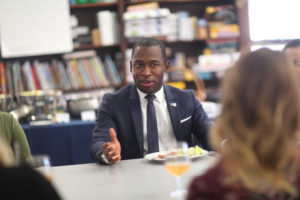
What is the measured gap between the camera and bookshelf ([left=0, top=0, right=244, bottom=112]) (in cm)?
361

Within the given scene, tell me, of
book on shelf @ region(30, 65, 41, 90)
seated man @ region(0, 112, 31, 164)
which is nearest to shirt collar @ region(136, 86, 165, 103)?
seated man @ region(0, 112, 31, 164)

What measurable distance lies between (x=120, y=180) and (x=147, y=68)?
0.85 meters

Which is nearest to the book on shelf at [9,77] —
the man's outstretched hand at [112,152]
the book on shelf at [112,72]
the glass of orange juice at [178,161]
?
the book on shelf at [112,72]

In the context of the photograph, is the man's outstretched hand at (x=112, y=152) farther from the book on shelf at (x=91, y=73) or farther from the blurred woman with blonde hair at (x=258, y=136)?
the book on shelf at (x=91, y=73)

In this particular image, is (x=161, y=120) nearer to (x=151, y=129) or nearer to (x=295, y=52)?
(x=151, y=129)

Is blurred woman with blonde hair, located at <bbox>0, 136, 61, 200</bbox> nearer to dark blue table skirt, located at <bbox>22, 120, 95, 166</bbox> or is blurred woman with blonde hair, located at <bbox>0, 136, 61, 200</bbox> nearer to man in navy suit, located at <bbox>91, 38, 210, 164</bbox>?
man in navy suit, located at <bbox>91, 38, 210, 164</bbox>

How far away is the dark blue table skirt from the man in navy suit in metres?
0.94

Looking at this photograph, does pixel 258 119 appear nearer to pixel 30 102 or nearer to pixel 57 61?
pixel 30 102

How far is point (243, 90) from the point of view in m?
0.77

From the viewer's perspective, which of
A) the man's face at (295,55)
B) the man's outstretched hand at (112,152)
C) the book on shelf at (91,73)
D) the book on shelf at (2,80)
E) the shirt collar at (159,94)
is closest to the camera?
the man's outstretched hand at (112,152)

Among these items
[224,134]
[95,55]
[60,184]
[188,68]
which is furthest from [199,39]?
[224,134]

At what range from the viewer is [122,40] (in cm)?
359

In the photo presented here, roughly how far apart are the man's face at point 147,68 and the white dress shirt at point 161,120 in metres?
0.05

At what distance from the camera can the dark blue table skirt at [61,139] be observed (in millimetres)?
2885
